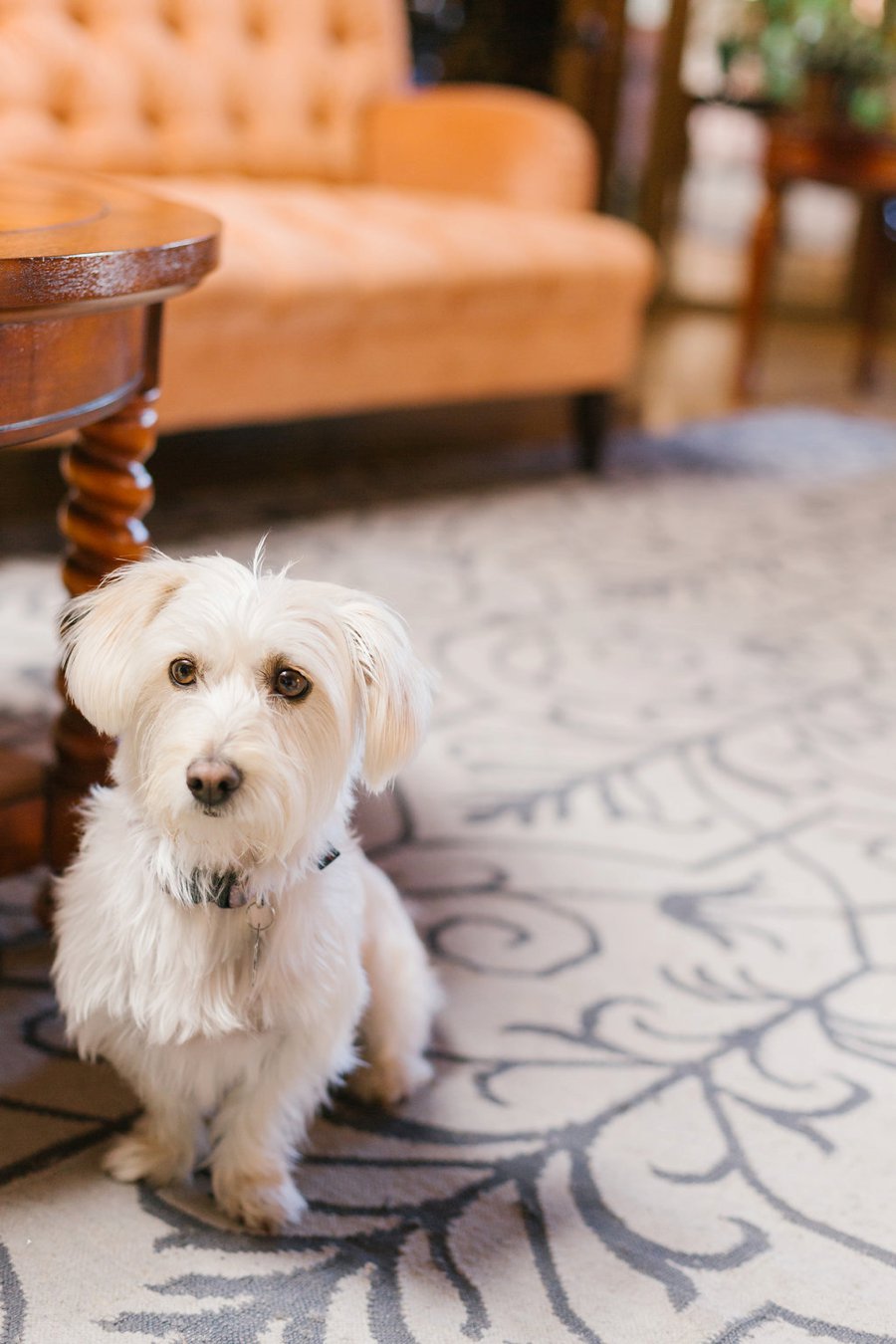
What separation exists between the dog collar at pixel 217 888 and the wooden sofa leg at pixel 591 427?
3.00 metres

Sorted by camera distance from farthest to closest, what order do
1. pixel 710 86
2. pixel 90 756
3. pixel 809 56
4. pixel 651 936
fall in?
pixel 710 86 < pixel 809 56 < pixel 651 936 < pixel 90 756

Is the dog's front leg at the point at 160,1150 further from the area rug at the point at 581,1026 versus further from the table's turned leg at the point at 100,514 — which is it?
the table's turned leg at the point at 100,514

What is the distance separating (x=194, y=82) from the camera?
335 centimetres

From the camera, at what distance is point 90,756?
1527 millimetres

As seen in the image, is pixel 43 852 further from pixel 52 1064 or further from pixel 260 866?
pixel 260 866

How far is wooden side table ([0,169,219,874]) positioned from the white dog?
8.1 inches

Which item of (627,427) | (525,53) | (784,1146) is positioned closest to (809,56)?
(525,53)

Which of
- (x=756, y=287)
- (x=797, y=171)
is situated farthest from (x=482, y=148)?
(x=756, y=287)

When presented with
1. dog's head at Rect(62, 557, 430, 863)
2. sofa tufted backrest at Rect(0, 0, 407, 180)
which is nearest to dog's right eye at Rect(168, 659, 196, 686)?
dog's head at Rect(62, 557, 430, 863)

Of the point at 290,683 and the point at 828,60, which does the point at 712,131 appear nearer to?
the point at 828,60

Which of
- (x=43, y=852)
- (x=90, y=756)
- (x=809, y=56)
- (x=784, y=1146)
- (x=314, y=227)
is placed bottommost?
(x=784, y=1146)

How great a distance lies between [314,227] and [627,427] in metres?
1.81

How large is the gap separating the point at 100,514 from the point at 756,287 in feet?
13.9

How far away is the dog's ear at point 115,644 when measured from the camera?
107 cm
